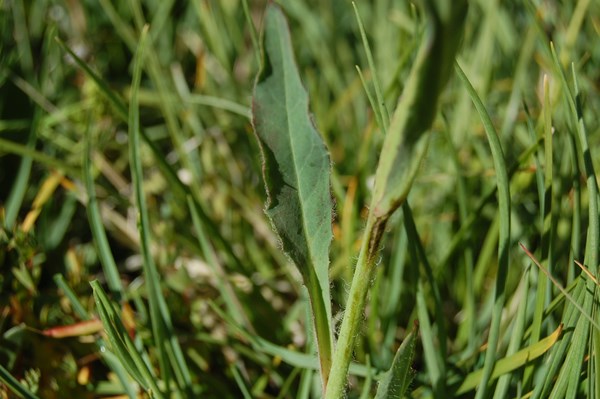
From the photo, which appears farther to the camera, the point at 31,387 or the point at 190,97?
the point at 190,97

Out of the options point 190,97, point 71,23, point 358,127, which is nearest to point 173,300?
point 190,97

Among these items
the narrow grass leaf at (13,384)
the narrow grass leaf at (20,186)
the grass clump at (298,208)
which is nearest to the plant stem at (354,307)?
the grass clump at (298,208)

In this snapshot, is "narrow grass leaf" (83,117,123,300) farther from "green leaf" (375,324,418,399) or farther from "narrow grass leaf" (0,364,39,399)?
"green leaf" (375,324,418,399)

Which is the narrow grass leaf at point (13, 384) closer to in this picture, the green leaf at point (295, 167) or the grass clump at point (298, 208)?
the grass clump at point (298, 208)

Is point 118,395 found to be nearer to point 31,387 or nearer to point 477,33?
point 31,387

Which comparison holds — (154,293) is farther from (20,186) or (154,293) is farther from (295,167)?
(20,186)

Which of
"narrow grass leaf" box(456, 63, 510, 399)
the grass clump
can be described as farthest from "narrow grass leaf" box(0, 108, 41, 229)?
"narrow grass leaf" box(456, 63, 510, 399)
